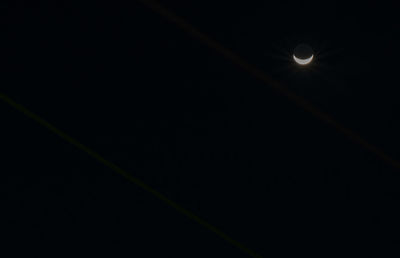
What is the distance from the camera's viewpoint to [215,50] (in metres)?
2.58

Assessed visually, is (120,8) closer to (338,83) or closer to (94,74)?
(94,74)

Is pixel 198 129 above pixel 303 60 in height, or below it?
below

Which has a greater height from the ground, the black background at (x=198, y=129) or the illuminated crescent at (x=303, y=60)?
the illuminated crescent at (x=303, y=60)

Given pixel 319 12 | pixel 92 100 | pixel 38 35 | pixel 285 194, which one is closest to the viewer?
pixel 319 12

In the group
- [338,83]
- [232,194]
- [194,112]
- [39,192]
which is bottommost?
[39,192]

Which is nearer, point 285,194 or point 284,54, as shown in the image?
point 284,54

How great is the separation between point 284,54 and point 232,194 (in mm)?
964

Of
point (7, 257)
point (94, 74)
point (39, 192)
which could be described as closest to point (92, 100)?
point (94, 74)

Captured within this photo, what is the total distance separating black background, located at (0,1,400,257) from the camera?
253cm

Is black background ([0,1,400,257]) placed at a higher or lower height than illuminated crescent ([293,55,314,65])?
lower

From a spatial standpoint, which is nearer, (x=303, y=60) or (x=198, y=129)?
(x=303, y=60)

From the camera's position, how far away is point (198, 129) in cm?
287

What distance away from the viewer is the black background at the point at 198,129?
253cm

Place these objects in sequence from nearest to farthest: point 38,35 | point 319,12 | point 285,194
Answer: point 319,12, point 38,35, point 285,194
